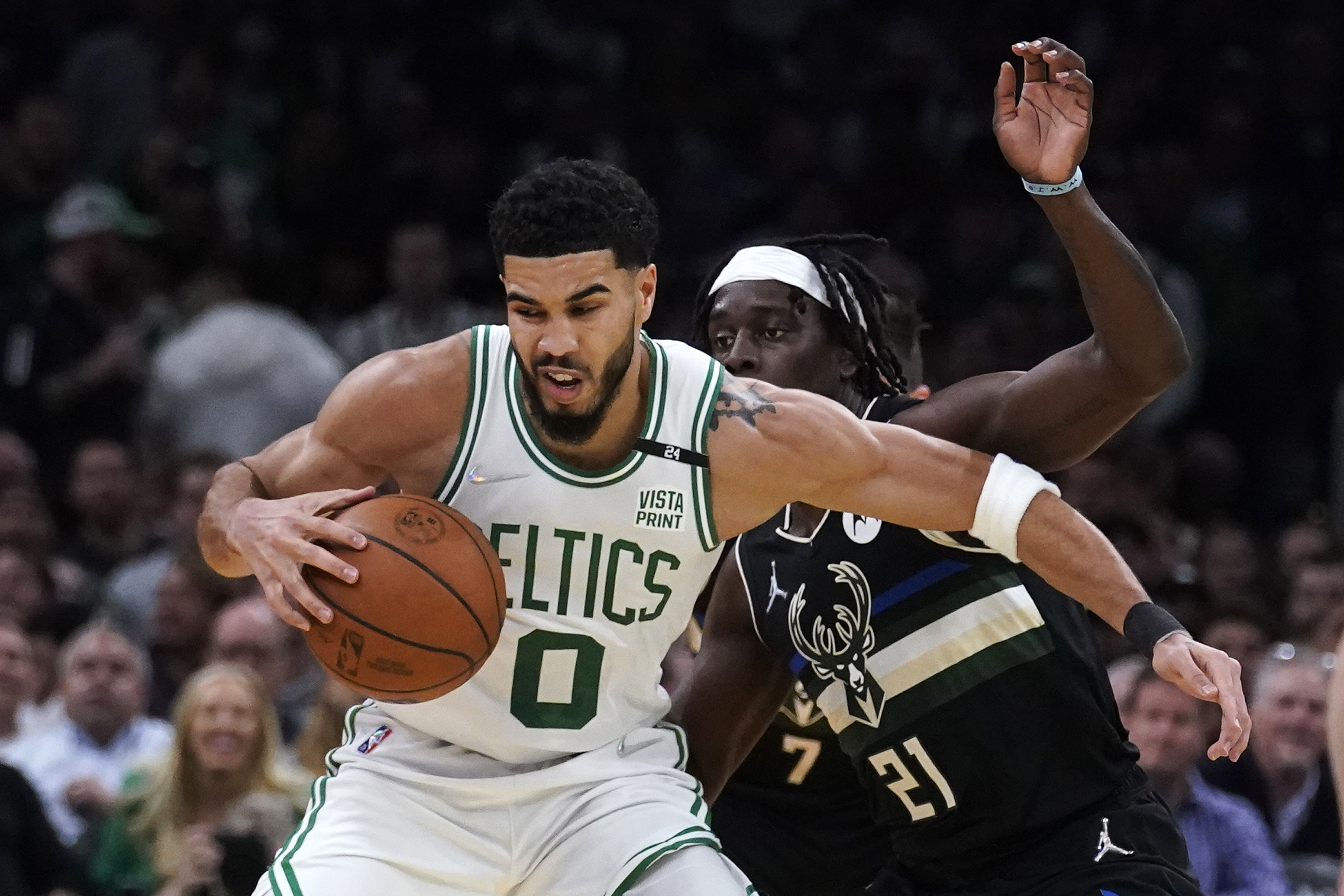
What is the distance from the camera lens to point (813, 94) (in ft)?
36.5

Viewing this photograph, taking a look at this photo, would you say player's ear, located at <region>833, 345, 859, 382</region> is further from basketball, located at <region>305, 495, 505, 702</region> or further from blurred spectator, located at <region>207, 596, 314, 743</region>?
blurred spectator, located at <region>207, 596, 314, 743</region>

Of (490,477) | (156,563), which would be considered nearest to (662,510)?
(490,477)

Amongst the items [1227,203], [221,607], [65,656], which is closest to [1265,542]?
[1227,203]

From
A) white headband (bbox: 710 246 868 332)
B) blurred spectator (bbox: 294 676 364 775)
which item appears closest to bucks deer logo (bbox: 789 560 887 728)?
white headband (bbox: 710 246 868 332)

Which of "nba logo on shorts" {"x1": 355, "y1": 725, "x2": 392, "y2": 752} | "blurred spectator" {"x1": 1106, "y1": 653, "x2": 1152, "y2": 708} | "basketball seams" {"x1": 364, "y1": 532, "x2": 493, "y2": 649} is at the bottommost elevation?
"blurred spectator" {"x1": 1106, "y1": 653, "x2": 1152, "y2": 708}

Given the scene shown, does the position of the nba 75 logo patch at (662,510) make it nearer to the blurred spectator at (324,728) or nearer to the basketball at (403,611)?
the basketball at (403,611)

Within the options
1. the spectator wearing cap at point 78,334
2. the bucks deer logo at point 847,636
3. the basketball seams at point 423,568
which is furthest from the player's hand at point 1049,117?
the spectator wearing cap at point 78,334

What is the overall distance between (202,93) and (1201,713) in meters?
6.35

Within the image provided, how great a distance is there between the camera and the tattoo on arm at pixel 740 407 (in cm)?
406

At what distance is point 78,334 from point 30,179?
119cm

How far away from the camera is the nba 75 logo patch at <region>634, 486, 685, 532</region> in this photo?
3977 mm

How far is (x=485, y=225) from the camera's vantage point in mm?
10297

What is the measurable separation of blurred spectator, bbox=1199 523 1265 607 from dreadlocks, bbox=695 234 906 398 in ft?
13.4

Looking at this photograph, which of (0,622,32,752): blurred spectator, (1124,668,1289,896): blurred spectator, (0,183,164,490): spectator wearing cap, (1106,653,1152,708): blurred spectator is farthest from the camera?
(0,183,164,490): spectator wearing cap
